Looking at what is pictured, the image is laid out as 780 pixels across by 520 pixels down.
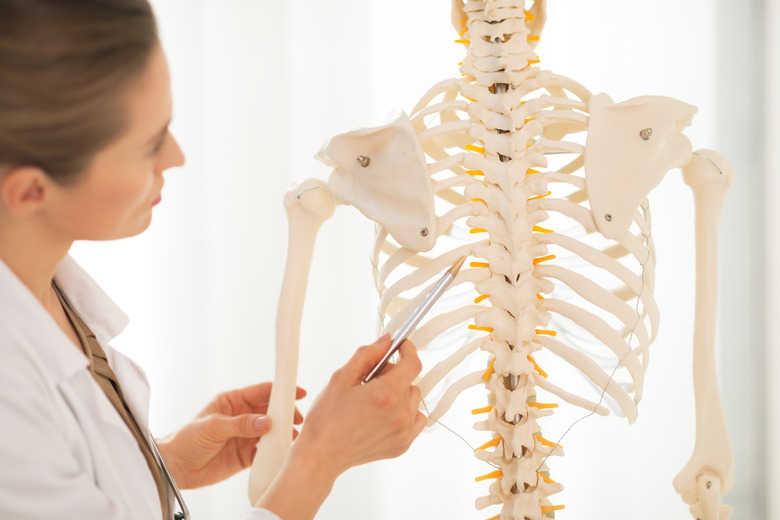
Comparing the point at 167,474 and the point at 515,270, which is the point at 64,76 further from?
the point at 515,270

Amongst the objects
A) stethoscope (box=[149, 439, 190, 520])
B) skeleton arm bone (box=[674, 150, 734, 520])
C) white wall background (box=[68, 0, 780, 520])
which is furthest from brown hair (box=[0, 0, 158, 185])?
white wall background (box=[68, 0, 780, 520])

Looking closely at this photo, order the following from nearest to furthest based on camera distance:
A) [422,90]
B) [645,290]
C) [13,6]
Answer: [13,6]
[645,290]
[422,90]

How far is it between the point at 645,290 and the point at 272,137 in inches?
45.9

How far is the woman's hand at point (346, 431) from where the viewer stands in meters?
0.77

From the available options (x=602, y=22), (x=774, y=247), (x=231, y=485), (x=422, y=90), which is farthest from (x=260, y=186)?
(x=774, y=247)

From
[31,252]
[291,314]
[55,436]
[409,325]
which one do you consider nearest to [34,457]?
[55,436]

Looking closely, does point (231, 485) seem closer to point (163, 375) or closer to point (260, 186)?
point (163, 375)

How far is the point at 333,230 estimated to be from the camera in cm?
187

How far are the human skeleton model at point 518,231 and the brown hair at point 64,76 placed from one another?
17.2 inches

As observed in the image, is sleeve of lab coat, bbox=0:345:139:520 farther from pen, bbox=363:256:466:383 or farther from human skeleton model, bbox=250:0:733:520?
human skeleton model, bbox=250:0:733:520

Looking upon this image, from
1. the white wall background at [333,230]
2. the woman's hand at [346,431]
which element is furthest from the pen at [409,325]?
the white wall background at [333,230]

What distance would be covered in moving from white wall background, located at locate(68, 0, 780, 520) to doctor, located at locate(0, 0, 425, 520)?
39.4 inches

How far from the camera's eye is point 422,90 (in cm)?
181

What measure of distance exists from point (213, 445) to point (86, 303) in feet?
0.96
